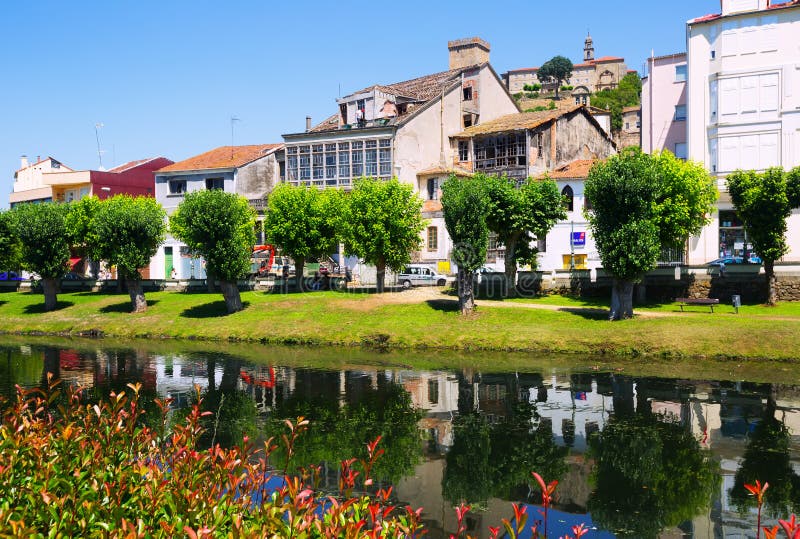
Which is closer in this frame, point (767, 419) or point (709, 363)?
point (767, 419)

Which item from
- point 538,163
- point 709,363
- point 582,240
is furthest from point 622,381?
point 538,163

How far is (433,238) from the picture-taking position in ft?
232

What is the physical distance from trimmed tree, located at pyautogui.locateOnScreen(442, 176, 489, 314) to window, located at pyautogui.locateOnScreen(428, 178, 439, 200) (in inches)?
924

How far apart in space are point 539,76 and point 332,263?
118932mm

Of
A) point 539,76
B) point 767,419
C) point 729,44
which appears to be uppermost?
point 539,76

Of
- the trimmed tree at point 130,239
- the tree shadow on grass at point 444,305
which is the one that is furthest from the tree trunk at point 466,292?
the trimmed tree at point 130,239

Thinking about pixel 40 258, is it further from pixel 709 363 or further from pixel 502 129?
pixel 709 363

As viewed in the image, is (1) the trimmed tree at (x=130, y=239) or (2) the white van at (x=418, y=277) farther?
(2) the white van at (x=418, y=277)

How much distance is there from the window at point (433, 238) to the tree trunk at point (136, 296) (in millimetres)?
25311

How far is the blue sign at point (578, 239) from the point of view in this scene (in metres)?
65.0

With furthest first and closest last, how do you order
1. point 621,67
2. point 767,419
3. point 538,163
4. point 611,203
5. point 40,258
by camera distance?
1. point 621,67
2. point 538,163
3. point 40,258
4. point 611,203
5. point 767,419

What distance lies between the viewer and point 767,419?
27312 mm

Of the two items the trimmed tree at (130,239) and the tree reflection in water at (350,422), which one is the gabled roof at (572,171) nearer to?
the trimmed tree at (130,239)

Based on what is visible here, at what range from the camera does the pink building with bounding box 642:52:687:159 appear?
70.2m
